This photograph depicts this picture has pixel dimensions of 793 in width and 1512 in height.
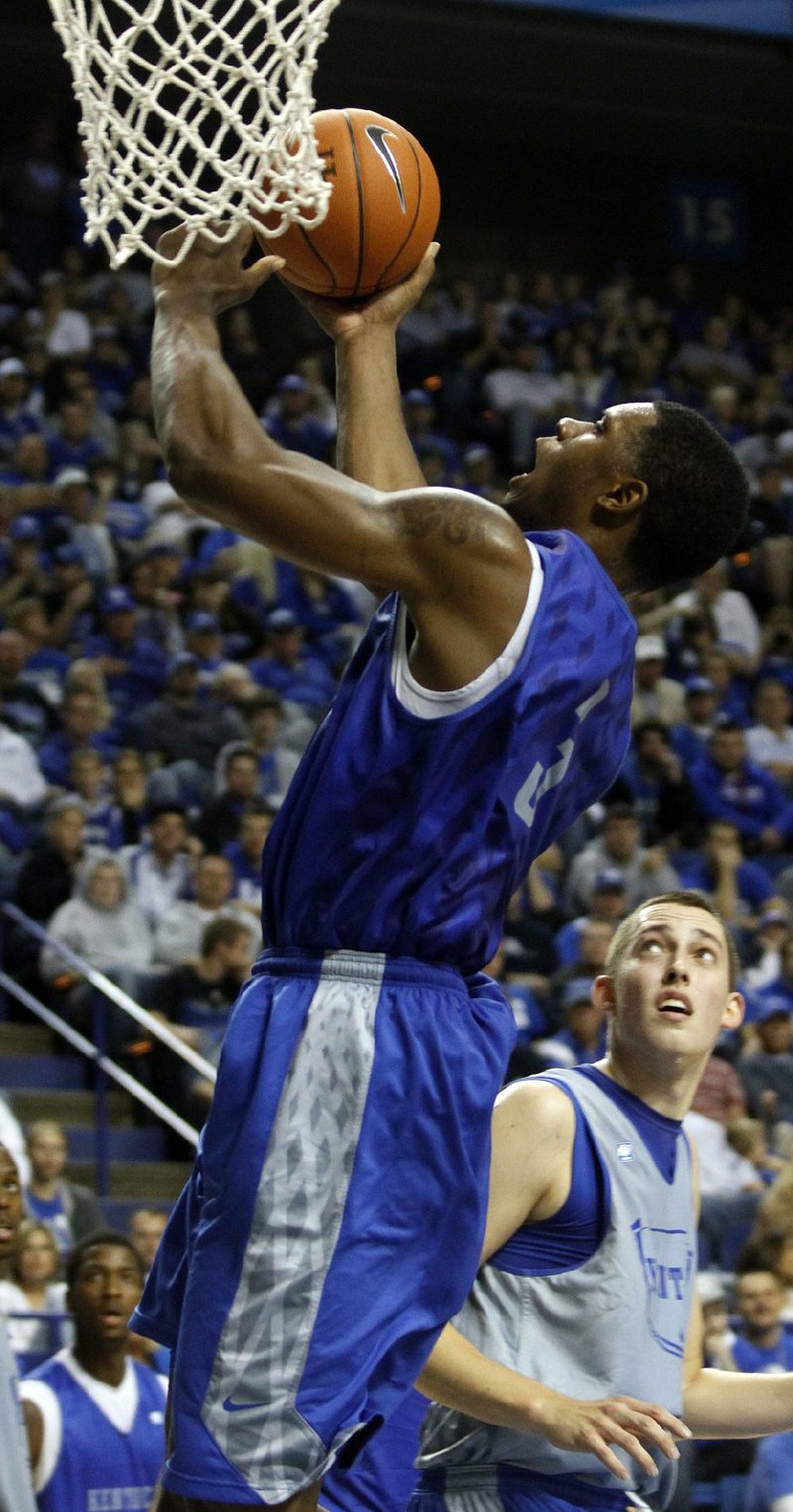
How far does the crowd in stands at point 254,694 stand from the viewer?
784 cm

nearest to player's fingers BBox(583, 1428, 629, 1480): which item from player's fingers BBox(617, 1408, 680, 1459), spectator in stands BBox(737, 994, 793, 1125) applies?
player's fingers BBox(617, 1408, 680, 1459)

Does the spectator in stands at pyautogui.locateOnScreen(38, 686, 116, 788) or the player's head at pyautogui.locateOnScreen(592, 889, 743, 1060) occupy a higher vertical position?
the player's head at pyautogui.locateOnScreen(592, 889, 743, 1060)

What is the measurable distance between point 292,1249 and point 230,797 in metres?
6.24

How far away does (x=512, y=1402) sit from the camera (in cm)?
263

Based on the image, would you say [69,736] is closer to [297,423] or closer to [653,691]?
[653,691]

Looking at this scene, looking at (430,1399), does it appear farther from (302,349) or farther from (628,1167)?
(302,349)

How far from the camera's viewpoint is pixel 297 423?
11.6 m

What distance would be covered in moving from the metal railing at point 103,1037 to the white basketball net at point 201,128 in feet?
16.0

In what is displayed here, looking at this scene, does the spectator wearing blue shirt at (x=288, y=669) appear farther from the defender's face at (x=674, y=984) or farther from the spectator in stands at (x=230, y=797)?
the defender's face at (x=674, y=984)

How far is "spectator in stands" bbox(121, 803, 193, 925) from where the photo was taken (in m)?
8.14

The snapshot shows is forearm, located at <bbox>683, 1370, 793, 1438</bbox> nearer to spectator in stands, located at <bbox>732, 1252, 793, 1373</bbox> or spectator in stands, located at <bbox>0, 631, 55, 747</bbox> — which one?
spectator in stands, located at <bbox>732, 1252, 793, 1373</bbox>

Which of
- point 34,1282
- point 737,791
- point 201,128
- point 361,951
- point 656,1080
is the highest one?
point 201,128

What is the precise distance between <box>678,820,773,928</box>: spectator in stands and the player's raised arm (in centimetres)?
693

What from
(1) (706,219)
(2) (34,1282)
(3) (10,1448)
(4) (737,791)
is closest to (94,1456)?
(2) (34,1282)
